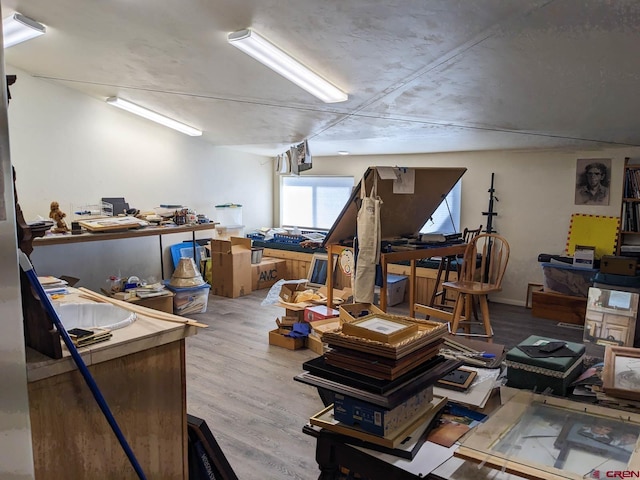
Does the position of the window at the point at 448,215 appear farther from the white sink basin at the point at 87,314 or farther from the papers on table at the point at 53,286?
the white sink basin at the point at 87,314

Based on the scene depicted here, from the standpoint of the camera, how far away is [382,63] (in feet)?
10.3

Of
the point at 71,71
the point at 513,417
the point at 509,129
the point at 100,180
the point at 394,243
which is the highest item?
the point at 71,71

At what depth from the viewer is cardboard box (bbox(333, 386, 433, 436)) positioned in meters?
1.22

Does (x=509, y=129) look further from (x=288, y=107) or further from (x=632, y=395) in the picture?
(x=632, y=395)

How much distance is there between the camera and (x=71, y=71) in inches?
176

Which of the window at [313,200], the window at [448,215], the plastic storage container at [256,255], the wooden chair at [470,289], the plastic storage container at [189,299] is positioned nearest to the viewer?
the wooden chair at [470,289]

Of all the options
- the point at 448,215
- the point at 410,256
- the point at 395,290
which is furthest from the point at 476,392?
A: the point at 448,215

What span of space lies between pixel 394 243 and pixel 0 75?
3.03 m

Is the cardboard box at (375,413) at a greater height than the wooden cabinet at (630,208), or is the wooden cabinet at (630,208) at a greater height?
the wooden cabinet at (630,208)

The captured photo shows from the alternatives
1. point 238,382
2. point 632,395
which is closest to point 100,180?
point 238,382

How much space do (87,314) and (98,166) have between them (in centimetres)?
387

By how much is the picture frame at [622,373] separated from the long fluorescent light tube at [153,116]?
5.19m

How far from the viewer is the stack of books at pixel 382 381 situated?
4.00 feet

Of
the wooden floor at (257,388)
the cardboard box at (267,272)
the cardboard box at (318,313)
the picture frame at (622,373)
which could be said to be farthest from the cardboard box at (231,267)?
the picture frame at (622,373)
